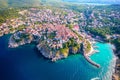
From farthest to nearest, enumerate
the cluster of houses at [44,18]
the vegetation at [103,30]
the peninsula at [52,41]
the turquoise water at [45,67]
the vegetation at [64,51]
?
the cluster of houses at [44,18], the vegetation at [103,30], the peninsula at [52,41], the vegetation at [64,51], the turquoise water at [45,67]

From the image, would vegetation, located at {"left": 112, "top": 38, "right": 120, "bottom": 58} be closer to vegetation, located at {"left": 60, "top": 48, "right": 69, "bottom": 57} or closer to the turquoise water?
the turquoise water

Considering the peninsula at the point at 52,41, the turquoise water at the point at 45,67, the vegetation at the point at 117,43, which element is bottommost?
the vegetation at the point at 117,43

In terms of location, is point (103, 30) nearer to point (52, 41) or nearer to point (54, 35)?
point (54, 35)

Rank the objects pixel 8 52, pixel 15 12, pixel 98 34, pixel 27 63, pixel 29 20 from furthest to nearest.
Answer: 1. pixel 15 12
2. pixel 29 20
3. pixel 98 34
4. pixel 8 52
5. pixel 27 63

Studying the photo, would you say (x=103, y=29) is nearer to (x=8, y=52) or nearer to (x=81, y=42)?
(x=81, y=42)

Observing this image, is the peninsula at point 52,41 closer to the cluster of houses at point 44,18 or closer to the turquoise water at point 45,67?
the turquoise water at point 45,67

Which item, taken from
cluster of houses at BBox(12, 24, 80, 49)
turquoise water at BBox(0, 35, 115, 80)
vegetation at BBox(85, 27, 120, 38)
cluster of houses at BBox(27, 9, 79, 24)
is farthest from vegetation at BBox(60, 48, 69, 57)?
cluster of houses at BBox(27, 9, 79, 24)

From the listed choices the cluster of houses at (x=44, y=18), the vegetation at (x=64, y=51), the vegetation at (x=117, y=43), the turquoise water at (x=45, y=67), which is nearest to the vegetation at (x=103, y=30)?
the vegetation at (x=117, y=43)

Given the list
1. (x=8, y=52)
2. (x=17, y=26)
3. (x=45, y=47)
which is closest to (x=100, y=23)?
(x=17, y=26)
